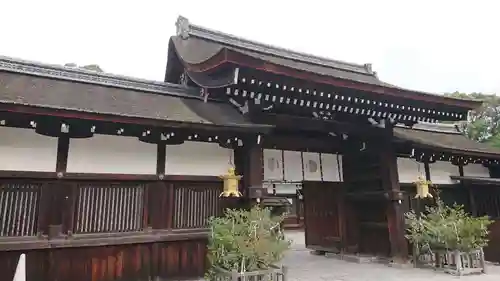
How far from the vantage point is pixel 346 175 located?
27.4ft


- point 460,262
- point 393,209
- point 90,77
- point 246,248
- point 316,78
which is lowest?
point 460,262

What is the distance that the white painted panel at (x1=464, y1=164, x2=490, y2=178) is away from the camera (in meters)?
9.87

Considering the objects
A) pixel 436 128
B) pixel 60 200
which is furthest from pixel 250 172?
pixel 436 128

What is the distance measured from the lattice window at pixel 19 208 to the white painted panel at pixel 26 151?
28cm

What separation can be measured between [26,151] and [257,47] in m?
6.45

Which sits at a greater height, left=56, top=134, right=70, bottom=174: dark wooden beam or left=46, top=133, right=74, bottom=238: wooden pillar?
left=56, top=134, right=70, bottom=174: dark wooden beam

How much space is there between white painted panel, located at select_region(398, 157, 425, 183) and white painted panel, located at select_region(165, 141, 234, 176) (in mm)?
4754

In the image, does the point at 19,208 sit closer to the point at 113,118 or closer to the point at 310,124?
the point at 113,118

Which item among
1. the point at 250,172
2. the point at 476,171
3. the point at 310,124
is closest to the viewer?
the point at 250,172

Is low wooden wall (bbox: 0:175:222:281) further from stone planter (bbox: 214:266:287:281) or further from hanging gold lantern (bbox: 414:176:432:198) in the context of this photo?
hanging gold lantern (bbox: 414:176:432:198)

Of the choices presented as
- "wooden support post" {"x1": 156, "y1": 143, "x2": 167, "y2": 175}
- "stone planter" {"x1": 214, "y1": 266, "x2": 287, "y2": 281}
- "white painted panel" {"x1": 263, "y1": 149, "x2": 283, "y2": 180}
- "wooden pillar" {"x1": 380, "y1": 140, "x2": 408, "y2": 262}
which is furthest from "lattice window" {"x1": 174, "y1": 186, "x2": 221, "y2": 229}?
"wooden pillar" {"x1": 380, "y1": 140, "x2": 408, "y2": 262}

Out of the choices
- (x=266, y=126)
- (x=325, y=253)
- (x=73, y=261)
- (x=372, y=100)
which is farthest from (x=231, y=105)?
(x=325, y=253)

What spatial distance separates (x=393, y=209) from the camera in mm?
7441

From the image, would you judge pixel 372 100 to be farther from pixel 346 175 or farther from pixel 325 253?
pixel 325 253
